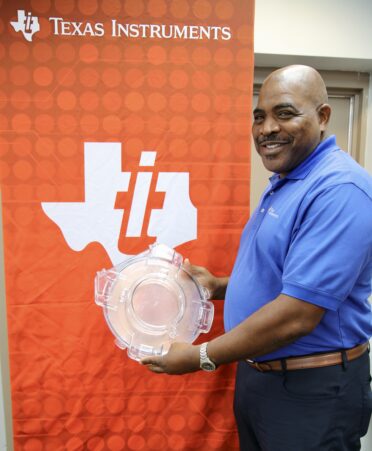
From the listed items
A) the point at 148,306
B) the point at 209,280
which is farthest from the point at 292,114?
the point at 148,306

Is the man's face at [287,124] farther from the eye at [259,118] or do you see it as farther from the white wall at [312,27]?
the white wall at [312,27]

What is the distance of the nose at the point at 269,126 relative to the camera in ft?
3.06

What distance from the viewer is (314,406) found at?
955 millimetres

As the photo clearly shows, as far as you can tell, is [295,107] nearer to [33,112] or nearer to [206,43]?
[206,43]

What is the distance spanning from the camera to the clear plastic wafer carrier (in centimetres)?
111

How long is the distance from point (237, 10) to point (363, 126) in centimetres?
77

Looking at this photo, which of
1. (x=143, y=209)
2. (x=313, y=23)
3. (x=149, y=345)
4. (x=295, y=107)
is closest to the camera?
Result: (x=295, y=107)

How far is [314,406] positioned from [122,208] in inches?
30.9

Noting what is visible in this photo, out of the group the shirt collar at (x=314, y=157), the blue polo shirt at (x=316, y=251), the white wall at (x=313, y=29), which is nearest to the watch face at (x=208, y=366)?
the blue polo shirt at (x=316, y=251)

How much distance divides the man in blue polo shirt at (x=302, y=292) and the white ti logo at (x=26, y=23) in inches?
28.1

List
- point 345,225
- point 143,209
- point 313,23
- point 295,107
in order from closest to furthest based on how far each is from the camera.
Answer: point 345,225 → point 295,107 → point 143,209 → point 313,23

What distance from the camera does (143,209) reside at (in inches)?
47.5

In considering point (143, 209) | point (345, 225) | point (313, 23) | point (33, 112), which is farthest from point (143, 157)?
point (313, 23)

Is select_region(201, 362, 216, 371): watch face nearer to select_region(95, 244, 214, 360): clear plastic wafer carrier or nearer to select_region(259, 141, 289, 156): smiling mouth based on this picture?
select_region(95, 244, 214, 360): clear plastic wafer carrier
